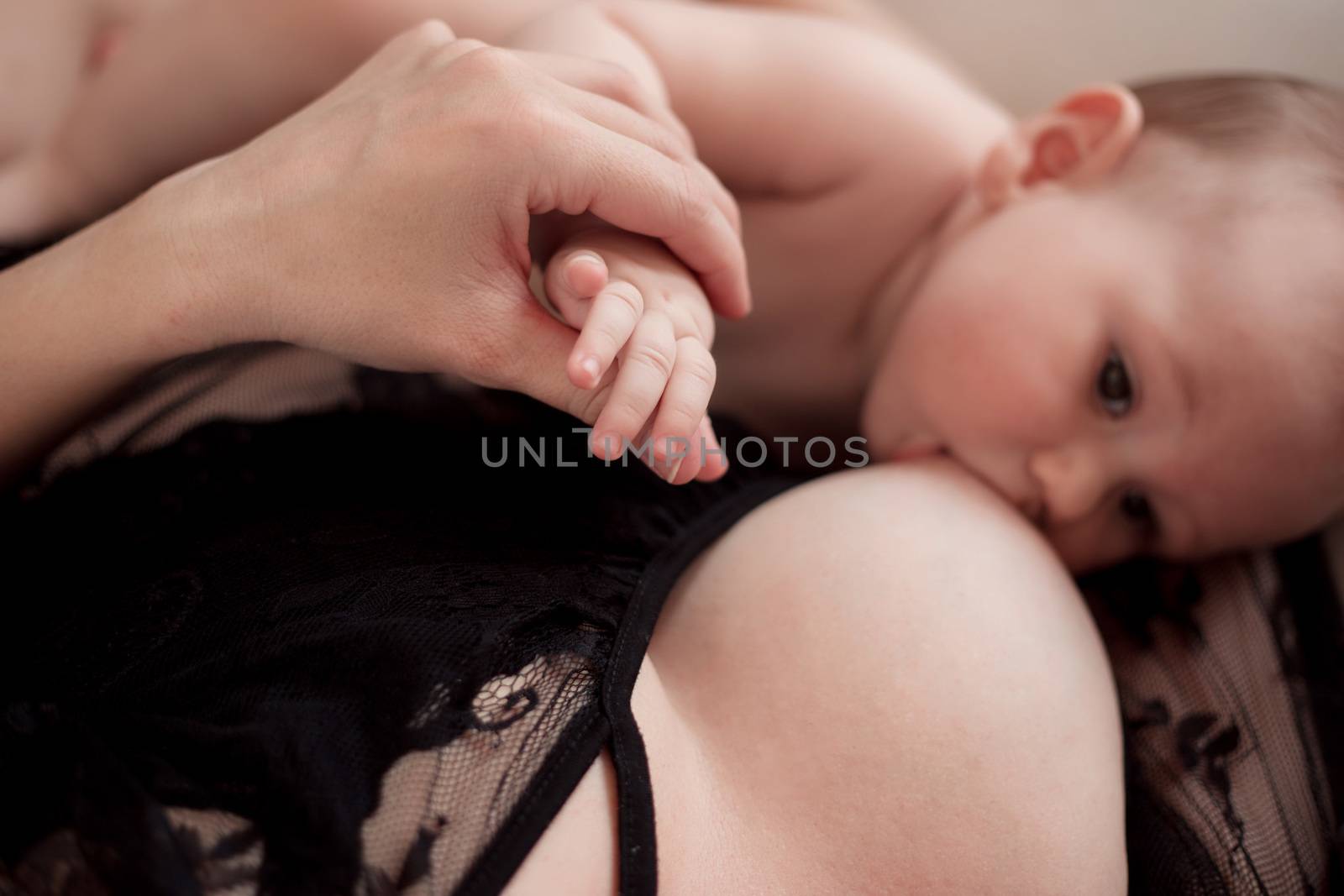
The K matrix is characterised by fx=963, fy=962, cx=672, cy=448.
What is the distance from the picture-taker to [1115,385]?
0.77 metres

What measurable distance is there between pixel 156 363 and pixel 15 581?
0.15 meters

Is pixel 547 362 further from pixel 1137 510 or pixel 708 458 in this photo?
pixel 1137 510

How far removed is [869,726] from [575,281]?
0.29 metres

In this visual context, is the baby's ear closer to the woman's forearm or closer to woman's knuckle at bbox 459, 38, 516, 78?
woman's knuckle at bbox 459, 38, 516, 78

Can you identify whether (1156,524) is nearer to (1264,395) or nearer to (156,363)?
(1264,395)

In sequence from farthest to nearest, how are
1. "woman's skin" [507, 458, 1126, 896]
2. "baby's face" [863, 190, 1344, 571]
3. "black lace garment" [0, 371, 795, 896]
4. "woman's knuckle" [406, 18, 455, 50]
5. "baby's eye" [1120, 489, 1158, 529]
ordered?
1. "baby's eye" [1120, 489, 1158, 529]
2. "baby's face" [863, 190, 1344, 571]
3. "woman's knuckle" [406, 18, 455, 50]
4. "woman's skin" [507, 458, 1126, 896]
5. "black lace garment" [0, 371, 795, 896]

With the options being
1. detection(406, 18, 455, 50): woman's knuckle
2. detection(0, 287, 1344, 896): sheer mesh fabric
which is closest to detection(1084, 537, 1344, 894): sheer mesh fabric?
detection(0, 287, 1344, 896): sheer mesh fabric

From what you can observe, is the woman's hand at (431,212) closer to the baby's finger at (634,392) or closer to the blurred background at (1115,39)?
the baby's finger at (634,392)

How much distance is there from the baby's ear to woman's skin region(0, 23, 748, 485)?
1.31ft

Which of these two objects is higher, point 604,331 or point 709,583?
point 604,331

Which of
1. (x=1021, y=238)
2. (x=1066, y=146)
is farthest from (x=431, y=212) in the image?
(x=1066, y=146)

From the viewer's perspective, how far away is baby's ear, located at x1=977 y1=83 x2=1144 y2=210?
84 centimetres

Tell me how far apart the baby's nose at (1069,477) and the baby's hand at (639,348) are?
355 mm

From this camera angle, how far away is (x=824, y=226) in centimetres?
97
